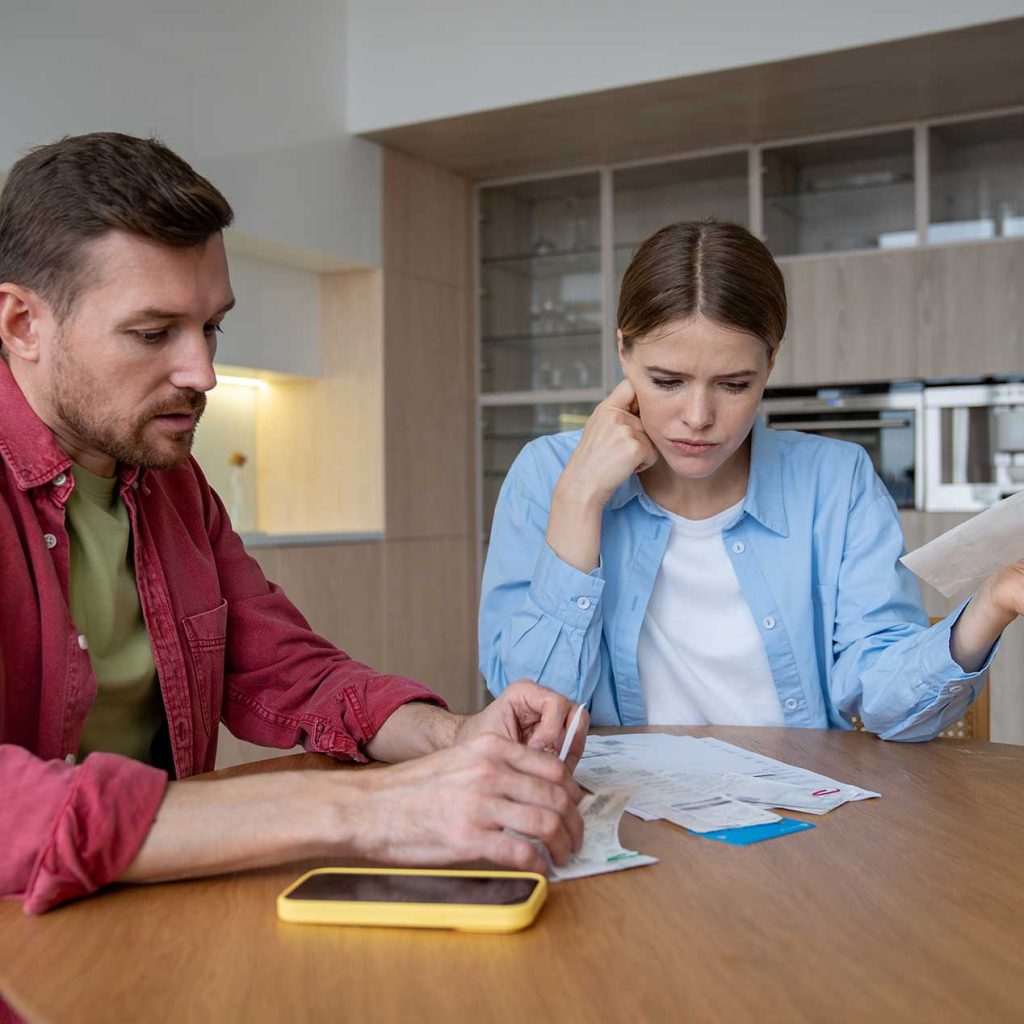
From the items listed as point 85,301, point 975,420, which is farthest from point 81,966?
point 975,420

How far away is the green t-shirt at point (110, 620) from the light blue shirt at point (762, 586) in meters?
0.52

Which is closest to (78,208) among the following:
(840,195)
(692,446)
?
(692,446)

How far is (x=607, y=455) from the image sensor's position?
5.66 ft

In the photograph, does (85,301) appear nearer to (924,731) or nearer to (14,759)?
(14,759)

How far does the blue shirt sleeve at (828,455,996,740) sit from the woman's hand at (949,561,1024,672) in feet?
0.05

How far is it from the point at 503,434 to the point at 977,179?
7.75ft

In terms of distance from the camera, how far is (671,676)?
5.95 feet

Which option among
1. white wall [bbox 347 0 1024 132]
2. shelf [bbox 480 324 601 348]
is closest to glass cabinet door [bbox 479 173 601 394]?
shelf [bbox 480 324 601 348]

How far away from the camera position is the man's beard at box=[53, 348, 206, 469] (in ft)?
4.17

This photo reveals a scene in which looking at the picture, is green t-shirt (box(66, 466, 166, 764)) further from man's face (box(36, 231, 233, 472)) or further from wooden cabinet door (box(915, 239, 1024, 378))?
wooden cabinet door (box(915, 239, 1024, 378))

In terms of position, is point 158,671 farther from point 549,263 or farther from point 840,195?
point 549,263

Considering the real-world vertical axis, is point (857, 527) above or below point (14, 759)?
above

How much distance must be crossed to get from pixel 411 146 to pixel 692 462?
3669 millimetres

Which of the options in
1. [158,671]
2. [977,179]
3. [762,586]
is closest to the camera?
[158,671]
